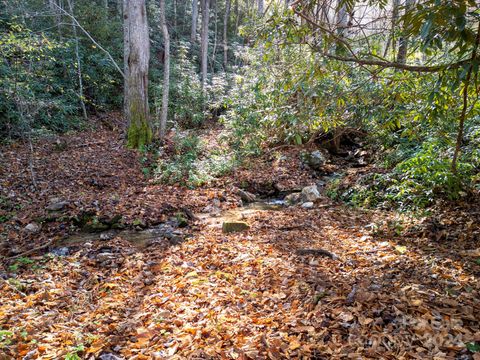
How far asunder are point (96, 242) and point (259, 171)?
187 inches

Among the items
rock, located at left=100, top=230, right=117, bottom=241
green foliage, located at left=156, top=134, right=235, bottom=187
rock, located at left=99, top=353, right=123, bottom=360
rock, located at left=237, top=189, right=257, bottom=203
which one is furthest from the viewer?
green foliage, located at left=156, top=134, right=235, bottom=187

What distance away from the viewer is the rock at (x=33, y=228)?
4.80 meters

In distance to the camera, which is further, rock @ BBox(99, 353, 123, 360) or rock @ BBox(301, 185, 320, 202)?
rock @ BBox(301, 185, 320, 202)

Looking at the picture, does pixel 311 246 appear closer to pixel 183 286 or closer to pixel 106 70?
pixel 183 286

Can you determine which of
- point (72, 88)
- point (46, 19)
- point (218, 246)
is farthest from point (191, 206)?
point (46, 19)

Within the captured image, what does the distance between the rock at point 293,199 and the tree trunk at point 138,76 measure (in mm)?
4790

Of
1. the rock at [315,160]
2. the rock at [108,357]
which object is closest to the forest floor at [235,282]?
the rock at [108,357]

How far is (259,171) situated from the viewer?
8391 millimetres

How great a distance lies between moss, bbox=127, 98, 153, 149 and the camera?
915 cm

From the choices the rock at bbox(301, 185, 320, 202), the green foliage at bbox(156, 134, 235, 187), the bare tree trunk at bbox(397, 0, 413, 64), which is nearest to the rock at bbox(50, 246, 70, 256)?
the green foliage at bbox(156, 134, 235, 187)

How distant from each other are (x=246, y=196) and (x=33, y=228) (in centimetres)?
405

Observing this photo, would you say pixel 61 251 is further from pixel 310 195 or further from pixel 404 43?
pixel 404 43

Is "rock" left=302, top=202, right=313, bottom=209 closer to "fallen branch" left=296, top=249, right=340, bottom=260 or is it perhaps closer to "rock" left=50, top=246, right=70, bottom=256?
"fallen branch" left=296, top=249, right=340, bottom=260

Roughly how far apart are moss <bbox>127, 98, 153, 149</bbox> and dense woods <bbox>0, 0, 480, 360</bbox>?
0.04 metres
